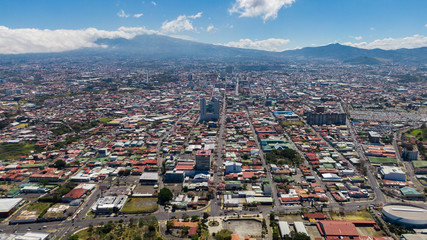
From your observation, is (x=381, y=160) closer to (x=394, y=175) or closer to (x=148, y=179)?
(x=394, y=175)

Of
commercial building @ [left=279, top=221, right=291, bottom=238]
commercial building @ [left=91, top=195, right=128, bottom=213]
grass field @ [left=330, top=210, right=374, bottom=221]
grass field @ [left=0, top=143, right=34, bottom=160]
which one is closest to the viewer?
commercial building @ [left=279, top=221, right=291, bottom=238]

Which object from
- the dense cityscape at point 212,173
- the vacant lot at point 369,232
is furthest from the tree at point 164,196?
the vacant lot at point 369,232

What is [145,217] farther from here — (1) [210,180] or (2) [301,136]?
(2) [301,136]

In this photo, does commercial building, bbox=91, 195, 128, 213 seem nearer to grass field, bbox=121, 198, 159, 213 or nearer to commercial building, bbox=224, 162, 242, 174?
grass field, bbox=121, 198, 159, 213

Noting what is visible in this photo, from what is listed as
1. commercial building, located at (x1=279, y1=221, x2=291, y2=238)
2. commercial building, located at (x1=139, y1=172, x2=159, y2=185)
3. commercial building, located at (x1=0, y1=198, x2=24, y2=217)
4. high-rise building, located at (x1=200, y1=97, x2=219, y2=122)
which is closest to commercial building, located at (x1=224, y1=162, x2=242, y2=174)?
commercial building, located at (x1=139, y1=172, x2=159, y2=185)

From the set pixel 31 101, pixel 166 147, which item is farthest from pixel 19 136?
pixel 31 101

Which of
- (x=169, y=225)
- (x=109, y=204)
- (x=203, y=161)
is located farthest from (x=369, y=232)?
(x=109, y=204)

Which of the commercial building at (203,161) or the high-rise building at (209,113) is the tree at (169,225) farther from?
the high-rise building at (209,113)
